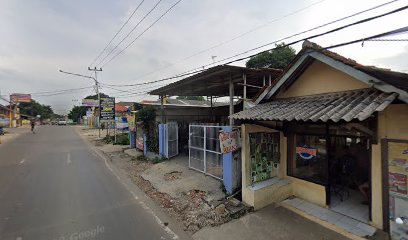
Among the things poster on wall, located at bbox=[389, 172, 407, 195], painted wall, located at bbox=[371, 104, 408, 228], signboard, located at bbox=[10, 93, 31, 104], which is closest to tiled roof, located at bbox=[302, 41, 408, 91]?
painted wall, located at bbox=[371, 104, 408, 228]

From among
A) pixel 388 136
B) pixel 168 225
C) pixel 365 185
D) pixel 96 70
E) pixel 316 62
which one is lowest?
pixel 168 225

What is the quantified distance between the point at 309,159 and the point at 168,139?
7038 millimetres

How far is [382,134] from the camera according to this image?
4871mm

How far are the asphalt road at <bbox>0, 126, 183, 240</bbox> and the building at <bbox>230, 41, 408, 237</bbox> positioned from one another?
3.03m

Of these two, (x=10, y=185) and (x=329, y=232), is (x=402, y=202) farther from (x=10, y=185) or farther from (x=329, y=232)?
(x=10, y=185)

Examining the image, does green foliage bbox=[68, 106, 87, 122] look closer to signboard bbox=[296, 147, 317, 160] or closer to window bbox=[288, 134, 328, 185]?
window bbox=[288, 134, 328, 185]

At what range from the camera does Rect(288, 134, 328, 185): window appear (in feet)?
20.5

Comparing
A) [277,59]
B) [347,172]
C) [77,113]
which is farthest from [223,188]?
[77,113]

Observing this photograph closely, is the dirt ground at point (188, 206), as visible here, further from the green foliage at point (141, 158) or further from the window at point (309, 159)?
the green foliage at point (141, 158)

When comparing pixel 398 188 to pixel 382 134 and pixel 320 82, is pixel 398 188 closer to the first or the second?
pixel 382 134

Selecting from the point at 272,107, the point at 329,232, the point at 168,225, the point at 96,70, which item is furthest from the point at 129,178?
the point at 96,70

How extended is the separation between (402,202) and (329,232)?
58.7 inches

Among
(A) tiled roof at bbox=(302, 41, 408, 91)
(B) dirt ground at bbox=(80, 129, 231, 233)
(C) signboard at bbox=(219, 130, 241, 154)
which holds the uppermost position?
(A) tiled roof at bbox=(302, 41, 408, 91)

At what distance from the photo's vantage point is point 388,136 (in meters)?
4.78
